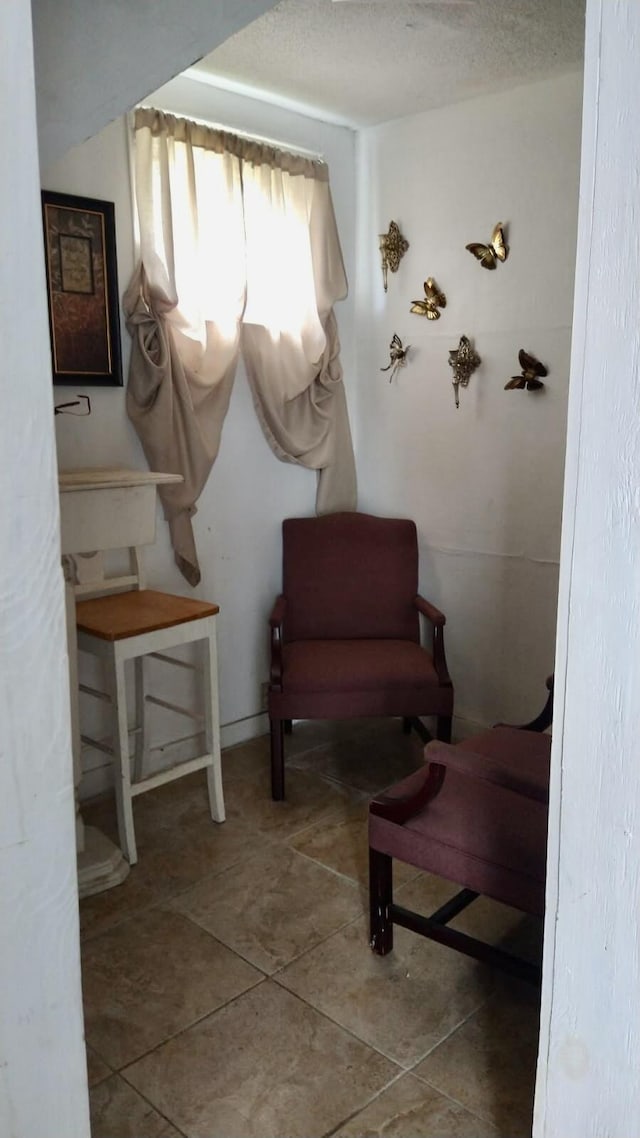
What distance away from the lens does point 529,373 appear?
2977 millimetres

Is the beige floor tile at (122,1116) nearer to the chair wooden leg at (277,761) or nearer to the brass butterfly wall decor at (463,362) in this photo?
the chair wooden leg at (277,761)

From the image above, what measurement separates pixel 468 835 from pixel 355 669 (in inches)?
43.5

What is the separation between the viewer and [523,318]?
2996 mm

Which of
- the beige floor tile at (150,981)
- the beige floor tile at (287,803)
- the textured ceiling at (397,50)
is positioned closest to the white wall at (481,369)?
the textured ceiling at (397,50)

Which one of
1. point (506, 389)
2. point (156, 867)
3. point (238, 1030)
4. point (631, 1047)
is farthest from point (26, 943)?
point (506, 389)

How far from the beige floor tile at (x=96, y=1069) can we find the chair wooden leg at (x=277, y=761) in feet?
3.89

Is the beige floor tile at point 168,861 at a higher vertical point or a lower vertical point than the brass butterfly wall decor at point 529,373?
lower

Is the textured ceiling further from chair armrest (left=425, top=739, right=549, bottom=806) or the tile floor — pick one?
the tile floor

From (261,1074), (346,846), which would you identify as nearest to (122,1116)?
(261,1074)

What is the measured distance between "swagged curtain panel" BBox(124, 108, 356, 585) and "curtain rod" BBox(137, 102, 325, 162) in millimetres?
41

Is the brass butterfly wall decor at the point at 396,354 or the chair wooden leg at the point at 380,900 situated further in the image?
the brass butterfly wall decor at the point at 396,354

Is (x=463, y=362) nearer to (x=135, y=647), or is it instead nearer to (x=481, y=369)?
(x=481, y=369)

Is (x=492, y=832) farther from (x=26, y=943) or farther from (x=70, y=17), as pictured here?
(x=70, y=17)

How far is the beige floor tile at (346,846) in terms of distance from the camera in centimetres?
247
